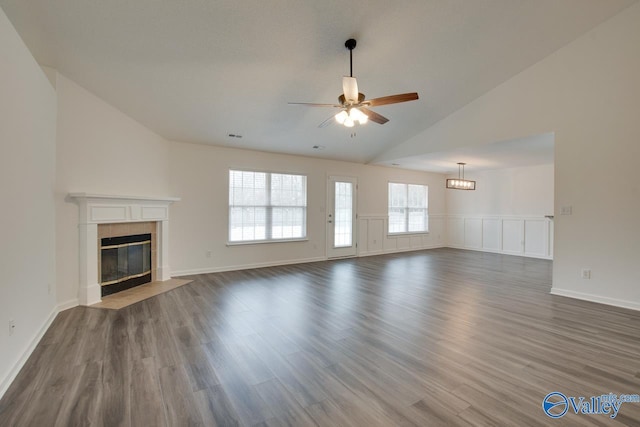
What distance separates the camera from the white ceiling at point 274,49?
2.80 m

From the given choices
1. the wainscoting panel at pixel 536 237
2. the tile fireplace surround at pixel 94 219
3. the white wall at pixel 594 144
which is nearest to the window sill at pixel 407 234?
the wainscoting panel at pixel 536 237

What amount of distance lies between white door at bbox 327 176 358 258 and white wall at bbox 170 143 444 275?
6.7 inches

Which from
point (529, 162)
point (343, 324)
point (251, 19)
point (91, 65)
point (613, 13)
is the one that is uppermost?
point (613, 13)

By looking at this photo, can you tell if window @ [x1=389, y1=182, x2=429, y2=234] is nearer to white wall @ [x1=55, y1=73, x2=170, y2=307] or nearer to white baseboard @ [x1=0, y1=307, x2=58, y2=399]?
white wall @ [x1=55, y1=73, x2=170, y2=307]

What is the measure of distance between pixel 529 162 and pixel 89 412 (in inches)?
344

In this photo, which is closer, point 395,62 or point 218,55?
point 218,55

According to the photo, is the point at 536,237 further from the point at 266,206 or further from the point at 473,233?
the point at 266,206

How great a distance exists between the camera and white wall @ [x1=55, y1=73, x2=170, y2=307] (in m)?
3.47

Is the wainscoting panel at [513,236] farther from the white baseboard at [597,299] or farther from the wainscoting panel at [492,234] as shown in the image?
the white baseboard at [597,299]

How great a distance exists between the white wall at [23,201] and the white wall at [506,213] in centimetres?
949

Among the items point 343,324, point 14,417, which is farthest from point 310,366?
point 14,417

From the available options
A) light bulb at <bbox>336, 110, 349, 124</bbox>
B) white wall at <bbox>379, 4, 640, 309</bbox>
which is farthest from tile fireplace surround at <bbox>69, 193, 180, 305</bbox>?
white wall at <bbox>379, 4, 640, 309</bbox>

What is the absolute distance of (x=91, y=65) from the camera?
3279mm

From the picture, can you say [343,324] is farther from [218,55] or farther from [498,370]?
[218,55]
